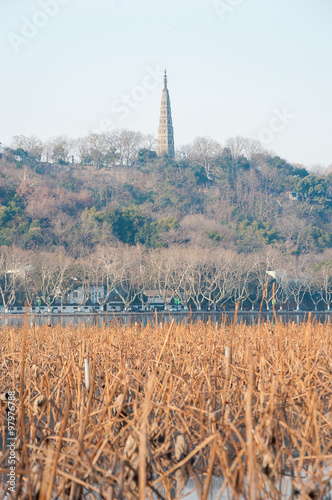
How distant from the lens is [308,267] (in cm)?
4278

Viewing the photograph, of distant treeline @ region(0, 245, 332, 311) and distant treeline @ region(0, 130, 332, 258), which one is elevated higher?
distant treeline @ region(0, 130, 332, 258)

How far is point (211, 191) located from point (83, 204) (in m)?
14.0

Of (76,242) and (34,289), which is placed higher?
(76,242)

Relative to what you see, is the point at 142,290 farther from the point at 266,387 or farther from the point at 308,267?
the point at 266,387

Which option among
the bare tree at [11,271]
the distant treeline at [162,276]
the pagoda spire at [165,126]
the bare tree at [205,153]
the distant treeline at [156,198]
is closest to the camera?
the bare tree at [11,271]

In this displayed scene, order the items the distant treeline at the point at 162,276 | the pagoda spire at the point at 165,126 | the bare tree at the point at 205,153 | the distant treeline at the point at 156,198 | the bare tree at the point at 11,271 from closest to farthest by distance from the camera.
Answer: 1. the bare tree at the point at 11,271
2. the distant treeline at the point at 162,276
3. the distant treeline at the point at 156,198
4. the bare tree at the point at 205,153
5. the pagoda spire at the point at 165,126

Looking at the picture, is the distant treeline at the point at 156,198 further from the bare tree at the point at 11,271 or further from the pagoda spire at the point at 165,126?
the pagoda spire at the point at 165,126

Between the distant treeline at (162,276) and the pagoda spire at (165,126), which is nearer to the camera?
the distant treeline at (162,276)

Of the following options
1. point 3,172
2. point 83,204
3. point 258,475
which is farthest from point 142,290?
point 258,475

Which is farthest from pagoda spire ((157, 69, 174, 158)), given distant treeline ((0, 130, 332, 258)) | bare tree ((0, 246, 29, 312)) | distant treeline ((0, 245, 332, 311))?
bare tree ((0, 246, 29, 312))

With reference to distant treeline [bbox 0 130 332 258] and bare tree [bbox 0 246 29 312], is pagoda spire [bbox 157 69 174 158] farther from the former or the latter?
bare tree [bbox 0 246 29 312]

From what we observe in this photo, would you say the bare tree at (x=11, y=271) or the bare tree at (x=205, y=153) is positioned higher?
the bare tree at (x=205, y=153)

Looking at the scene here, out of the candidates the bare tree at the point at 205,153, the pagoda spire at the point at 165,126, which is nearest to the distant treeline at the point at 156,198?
the bare tree at the point at 205,153

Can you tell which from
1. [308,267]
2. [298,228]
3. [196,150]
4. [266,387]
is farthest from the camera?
[196,150]
